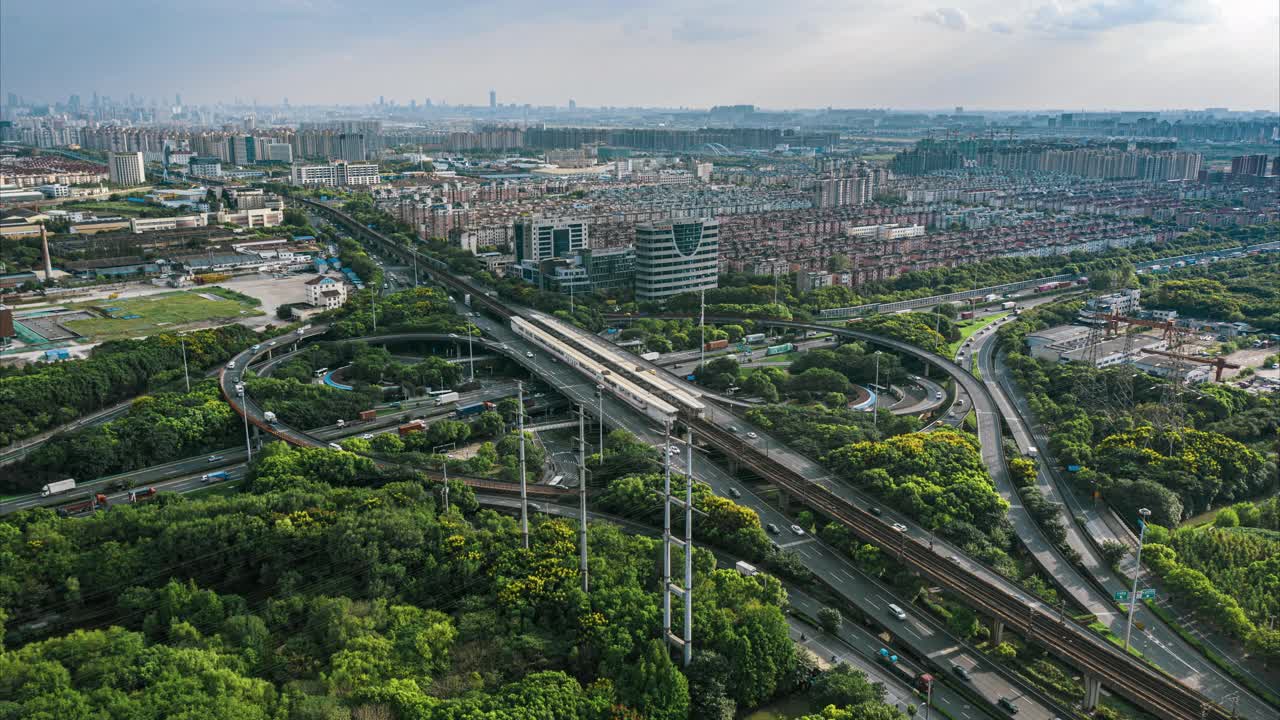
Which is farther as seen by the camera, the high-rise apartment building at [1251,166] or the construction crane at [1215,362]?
the high-rise apartment building at [1251,166]

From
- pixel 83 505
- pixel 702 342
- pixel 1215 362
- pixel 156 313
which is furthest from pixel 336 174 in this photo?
pixel 1215 362

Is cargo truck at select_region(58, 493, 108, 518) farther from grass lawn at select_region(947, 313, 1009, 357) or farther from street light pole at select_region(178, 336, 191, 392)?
grass lawn at select_region(947, 313, 1009, 357)

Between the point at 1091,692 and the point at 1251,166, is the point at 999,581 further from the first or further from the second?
the point at 1251,166

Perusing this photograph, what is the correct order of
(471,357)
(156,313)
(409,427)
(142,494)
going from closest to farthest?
1. (142,494)
2. (409,427)
3. (471,357)
4. (156,313)

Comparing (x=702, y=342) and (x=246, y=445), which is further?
(x=702, y=342)

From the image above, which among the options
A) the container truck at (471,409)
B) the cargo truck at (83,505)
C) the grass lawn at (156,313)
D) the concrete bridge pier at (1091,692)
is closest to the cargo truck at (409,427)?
the container truck at (471,409)

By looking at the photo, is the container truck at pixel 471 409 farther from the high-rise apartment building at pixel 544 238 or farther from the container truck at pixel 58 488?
the high-rise apartment building at pixel 544 238
